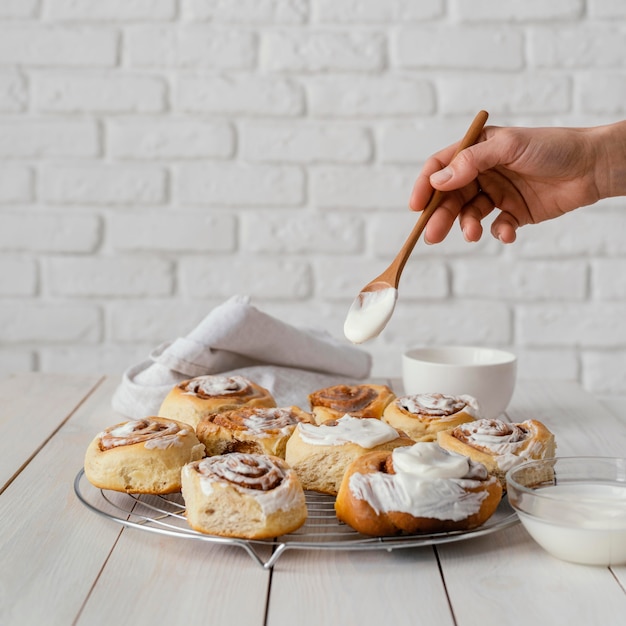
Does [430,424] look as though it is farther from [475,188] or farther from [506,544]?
[475,188]

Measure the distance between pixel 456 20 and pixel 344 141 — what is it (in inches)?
15.2

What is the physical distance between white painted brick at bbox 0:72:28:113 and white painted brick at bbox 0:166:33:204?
0.46ft

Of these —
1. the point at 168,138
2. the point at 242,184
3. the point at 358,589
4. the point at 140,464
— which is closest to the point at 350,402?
the point at 140,464

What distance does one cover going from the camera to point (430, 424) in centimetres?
103

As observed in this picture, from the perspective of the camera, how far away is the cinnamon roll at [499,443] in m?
0.88

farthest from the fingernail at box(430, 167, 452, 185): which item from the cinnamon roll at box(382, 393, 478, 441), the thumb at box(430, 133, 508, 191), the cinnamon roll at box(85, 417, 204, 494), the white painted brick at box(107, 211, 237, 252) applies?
the white painted brick at box(107, 211, 237, 252)

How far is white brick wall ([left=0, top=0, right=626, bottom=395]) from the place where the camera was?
2.02m

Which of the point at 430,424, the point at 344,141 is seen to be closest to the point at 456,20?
the point at 344,141

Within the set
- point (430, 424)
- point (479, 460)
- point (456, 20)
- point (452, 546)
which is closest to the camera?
point (452, 546)

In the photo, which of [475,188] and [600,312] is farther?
[600,312]

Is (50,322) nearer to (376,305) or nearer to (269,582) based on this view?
(376,305)

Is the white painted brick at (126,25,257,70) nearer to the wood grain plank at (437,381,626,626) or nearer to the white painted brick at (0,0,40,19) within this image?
the white painted brick at (0,0,40,19)

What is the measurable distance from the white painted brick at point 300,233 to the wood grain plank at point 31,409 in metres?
0.63

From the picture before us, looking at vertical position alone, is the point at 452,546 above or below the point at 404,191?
below
